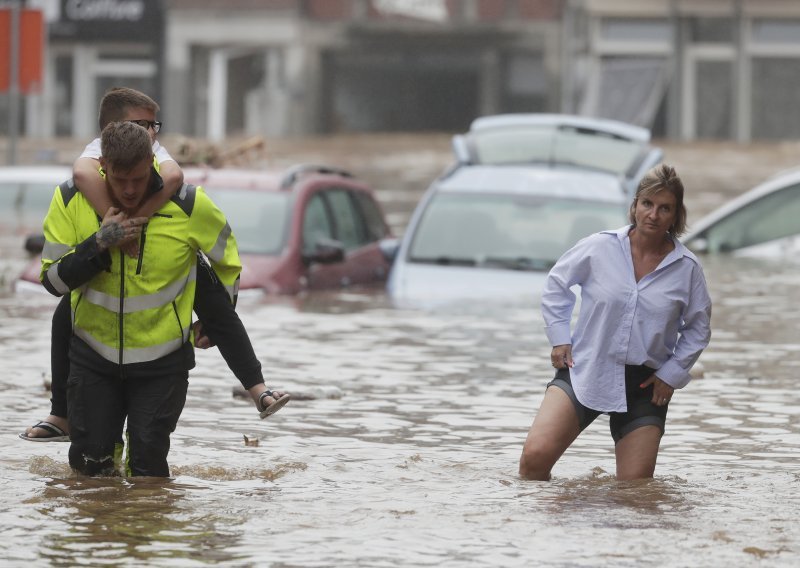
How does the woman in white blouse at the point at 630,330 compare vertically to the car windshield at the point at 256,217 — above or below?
above

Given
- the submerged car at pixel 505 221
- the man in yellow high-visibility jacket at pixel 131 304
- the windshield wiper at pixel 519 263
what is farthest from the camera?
the windshield wiper at pixel 519 263

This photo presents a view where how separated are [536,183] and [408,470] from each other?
8140 mm

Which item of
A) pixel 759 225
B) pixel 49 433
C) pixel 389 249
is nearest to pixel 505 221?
pixel 389 249

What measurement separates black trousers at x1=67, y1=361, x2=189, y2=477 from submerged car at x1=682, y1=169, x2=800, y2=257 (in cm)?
1169

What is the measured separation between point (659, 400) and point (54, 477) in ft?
8.68

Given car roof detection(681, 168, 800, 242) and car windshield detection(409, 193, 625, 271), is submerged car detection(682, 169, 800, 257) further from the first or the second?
car windshield detection(409, 193, 625, 271)

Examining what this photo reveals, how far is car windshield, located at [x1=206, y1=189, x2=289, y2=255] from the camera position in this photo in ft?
53.5

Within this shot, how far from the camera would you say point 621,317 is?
27.5ft

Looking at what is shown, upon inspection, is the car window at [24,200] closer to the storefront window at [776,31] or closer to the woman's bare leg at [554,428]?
the woman's bare leg at [554,428]

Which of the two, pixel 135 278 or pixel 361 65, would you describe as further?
pixel 361 65

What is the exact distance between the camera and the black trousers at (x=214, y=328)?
26.7ft

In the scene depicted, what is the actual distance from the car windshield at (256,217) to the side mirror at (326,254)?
278 mm

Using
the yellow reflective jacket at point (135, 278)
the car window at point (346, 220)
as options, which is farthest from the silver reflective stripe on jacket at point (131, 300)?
the car window at point (346, 220)

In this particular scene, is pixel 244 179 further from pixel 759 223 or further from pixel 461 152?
pixel 759 223
